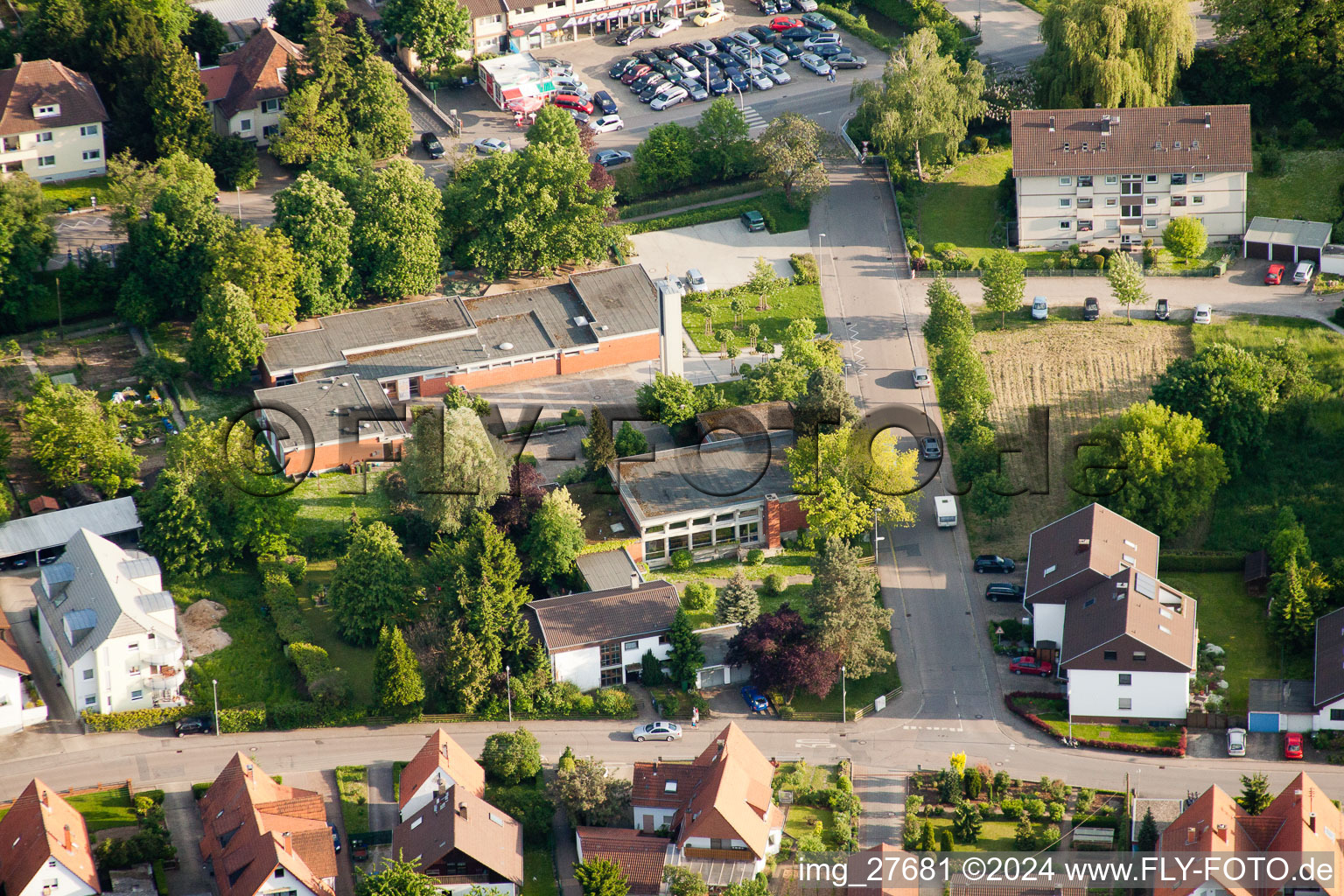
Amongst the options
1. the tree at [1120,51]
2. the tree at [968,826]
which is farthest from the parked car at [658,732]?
the tree at [1120,51]

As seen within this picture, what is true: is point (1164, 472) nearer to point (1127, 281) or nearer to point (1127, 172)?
point (1127, 281)

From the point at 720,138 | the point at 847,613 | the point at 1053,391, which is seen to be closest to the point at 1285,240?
the point at 1053,391

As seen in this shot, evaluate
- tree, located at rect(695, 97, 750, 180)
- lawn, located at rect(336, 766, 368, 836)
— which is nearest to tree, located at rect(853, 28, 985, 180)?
tree, located at rect(695, 97, 750, 180)

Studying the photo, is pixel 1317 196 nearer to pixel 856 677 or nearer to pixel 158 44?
pixel 856 677

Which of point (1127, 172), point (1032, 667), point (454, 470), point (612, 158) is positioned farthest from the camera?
point (612, 158)

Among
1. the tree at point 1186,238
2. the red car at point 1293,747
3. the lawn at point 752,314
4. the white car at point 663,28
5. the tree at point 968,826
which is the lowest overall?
the tree at point 968,826

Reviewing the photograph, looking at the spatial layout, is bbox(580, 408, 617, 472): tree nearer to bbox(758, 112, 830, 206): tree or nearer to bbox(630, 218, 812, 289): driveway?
bbox(630, 218, 812, 289): driveway

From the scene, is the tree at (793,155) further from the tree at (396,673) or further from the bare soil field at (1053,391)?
the tree at (396,673)
